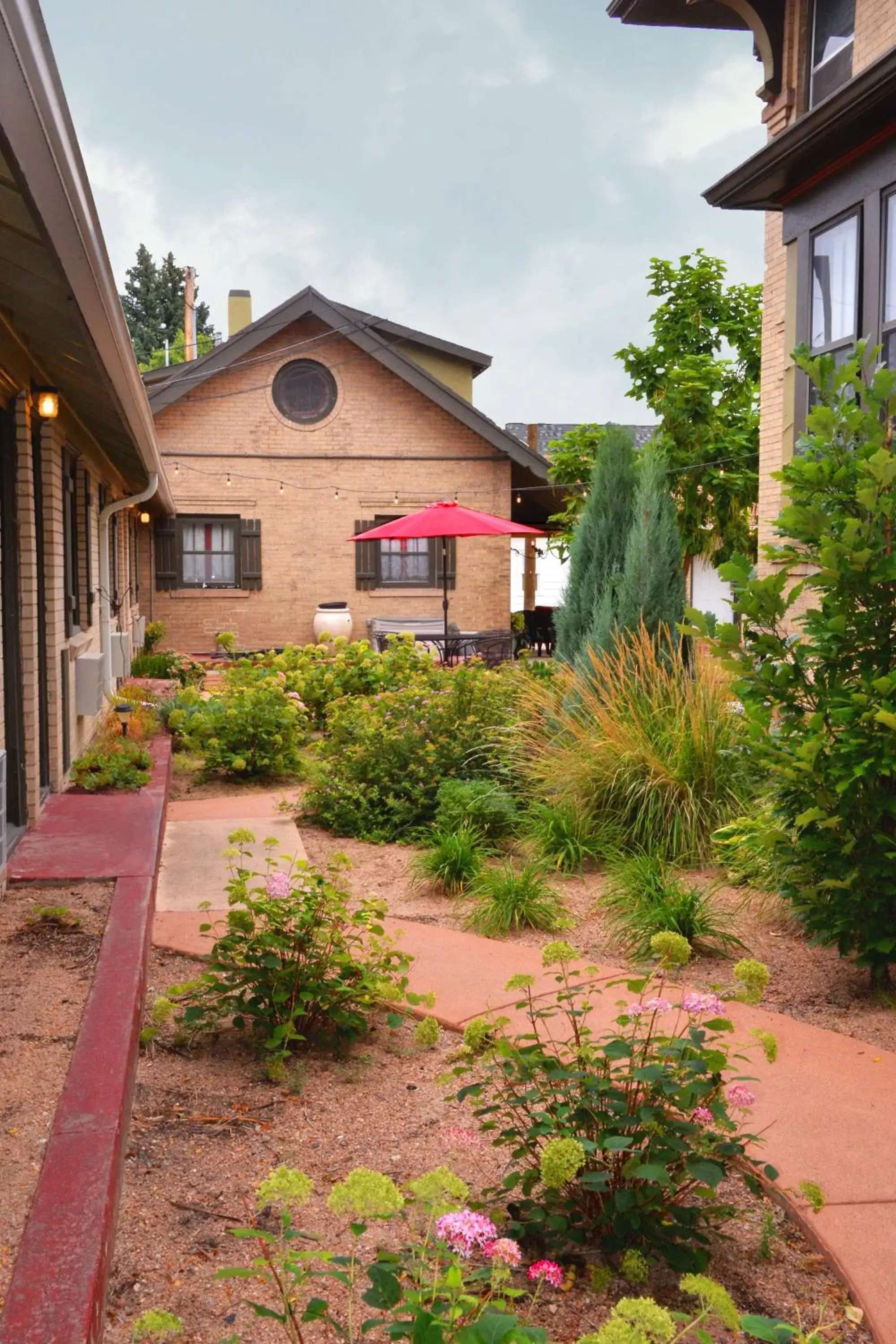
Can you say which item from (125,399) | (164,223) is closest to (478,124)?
(164,223)

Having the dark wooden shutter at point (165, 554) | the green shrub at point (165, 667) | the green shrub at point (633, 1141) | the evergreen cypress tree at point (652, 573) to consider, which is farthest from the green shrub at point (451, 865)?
the dark wooden shutter at point (165, 554)

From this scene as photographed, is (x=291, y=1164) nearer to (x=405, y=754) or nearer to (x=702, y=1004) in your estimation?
(x=702, y=1004)

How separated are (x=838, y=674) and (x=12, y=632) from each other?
4038mm

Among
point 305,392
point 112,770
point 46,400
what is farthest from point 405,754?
point 305,392

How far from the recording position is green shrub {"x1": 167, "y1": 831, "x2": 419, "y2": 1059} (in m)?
3.62

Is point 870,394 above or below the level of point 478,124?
below

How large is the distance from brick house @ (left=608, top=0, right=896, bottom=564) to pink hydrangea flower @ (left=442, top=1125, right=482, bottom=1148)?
6152mm

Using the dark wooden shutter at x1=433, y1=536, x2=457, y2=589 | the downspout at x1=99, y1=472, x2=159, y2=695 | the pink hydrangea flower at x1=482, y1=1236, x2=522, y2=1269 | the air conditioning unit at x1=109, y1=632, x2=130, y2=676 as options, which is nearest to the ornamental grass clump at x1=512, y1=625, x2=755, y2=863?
the pink hydrangea flower at x1=482, y1=1236, x2=522, y2=1269

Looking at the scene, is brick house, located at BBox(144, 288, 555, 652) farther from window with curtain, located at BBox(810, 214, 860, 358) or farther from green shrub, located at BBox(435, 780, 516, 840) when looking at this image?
green shrub, located at BBox(435, 780, 516, 840)

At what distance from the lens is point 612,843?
6.43 m

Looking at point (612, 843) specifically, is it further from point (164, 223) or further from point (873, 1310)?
point (164, 223)

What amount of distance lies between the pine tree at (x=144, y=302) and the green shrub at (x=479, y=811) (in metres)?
46.3

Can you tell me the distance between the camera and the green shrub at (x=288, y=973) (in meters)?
3.62

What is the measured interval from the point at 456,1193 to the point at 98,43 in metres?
47.8
